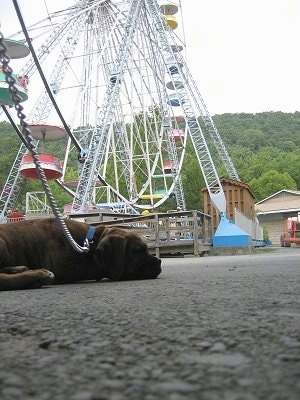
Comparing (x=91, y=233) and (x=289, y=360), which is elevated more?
(x=91, y=233)

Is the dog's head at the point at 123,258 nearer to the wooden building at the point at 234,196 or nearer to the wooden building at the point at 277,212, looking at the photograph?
the wooden building at the point at 234,196

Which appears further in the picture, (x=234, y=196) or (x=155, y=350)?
(x=234, y=196)

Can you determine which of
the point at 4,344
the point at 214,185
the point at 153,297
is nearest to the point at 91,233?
the point at 153,297

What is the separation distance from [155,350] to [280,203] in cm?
4025

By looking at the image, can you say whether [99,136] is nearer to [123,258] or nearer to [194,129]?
[194,129]

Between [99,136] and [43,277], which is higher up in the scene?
[99,136]

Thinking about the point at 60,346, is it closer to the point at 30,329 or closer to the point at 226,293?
the point at 30,329

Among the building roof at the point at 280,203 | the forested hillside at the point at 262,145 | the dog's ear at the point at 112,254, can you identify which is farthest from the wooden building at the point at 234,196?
the forested hillside at the point at 262,145

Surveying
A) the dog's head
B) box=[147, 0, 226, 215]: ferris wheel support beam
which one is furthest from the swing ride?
the dog's head

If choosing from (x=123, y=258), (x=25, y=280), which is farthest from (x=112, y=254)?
(x=25, y=280)

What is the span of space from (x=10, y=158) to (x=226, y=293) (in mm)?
35351

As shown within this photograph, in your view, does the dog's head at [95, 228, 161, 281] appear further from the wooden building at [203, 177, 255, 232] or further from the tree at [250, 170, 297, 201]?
the tree at [250, 170, 297, 201]

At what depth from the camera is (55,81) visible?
2306 cm

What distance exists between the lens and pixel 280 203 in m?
39.9
